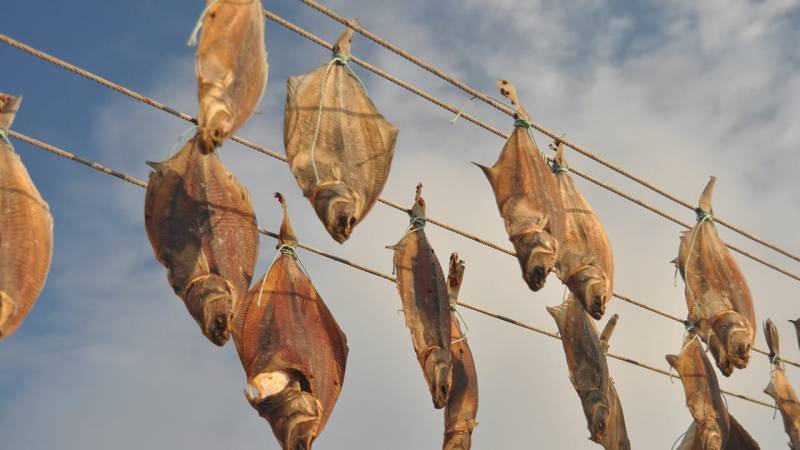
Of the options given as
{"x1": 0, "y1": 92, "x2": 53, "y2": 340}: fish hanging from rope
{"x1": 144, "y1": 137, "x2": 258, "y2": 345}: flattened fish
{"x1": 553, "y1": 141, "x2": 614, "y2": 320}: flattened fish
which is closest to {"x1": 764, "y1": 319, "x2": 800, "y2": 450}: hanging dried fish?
{"x1": 553, "y1": 141, "x2": 614, "y2": 320}: flattened fish

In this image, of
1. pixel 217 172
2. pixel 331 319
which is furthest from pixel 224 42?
pixel 331 319

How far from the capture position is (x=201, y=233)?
4.98 m

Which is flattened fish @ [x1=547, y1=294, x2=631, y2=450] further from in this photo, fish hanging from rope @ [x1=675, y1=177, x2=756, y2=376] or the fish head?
the fish head

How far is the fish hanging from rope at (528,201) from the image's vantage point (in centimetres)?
584

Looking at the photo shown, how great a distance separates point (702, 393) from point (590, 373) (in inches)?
38.8

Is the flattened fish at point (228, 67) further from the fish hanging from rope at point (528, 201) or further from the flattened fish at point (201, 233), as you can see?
the fish hanging from rope at point (528, 201)

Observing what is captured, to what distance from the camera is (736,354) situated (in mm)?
6828

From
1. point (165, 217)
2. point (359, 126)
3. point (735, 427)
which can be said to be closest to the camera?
point (165, 217)

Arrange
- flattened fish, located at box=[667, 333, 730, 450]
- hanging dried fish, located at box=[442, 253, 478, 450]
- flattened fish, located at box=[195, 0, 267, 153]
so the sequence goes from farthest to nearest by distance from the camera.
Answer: flattened fish, located at box=[667, 333, 730, 450] < hanging dried fish, located at box=[442, 253, 478, 450] < flattened fish, located at box=[195, 0, 267, 153]

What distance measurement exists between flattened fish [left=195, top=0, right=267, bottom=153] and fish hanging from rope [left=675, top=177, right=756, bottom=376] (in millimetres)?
3565

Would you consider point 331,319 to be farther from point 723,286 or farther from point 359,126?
point 723,286

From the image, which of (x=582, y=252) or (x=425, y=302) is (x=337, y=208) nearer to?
(x=425, y=302)

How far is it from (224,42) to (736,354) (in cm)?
394

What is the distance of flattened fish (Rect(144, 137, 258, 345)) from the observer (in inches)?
191
